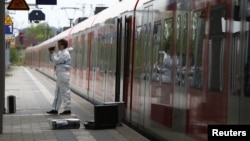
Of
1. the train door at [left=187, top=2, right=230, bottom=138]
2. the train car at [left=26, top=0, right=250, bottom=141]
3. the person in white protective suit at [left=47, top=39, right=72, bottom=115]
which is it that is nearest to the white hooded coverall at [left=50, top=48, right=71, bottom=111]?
the person in white protective suit at [left=47, top=39, right=72, bottom=115]

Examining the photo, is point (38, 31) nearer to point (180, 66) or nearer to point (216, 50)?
point (180, 66)

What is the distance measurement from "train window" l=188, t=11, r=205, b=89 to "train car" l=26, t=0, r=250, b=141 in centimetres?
1

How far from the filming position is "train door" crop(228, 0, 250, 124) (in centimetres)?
579

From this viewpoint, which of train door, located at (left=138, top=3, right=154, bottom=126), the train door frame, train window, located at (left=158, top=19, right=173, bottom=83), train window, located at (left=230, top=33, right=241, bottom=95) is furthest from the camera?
train door, located at (left=138, top=3, right=154, bottom=126)

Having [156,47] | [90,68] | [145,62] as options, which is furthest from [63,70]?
[90,68]

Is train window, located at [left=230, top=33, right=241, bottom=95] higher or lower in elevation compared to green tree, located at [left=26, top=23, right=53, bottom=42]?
lower

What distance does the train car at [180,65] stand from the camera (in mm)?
6086

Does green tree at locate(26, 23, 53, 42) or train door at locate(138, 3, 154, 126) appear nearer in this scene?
train door at locate(138, 3, 154, 126)

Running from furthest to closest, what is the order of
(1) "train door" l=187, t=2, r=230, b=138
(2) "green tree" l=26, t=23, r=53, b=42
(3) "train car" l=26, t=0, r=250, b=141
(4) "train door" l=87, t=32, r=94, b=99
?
(2) "green tree" l=26, t=23, r=53, b=42 → (4) "train door" l=87, t=32, r=94, b=99 → (1) "train door" l=187, t=2, r=230, b=138 → (3) "train car" l=26, t=0, r=250, b=141

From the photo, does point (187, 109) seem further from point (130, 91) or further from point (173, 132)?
point (130, 91)

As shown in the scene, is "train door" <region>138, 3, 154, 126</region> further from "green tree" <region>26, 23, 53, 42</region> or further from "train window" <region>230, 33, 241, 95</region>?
"green tree" <region>26, 23, 53, 42</region>

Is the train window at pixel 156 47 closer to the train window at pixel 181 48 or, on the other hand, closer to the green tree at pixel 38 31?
the train window at pixel 181 48

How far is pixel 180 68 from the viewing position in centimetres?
806

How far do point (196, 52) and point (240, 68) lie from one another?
4.81ft
